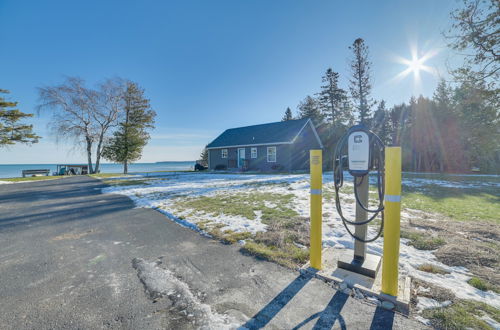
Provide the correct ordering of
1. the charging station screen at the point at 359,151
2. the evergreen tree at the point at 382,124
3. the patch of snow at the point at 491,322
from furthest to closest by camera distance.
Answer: the evergreen tree at the point at 382,124
the charging station screen at the point at 359,151
the patch of snow at the point at 491,322

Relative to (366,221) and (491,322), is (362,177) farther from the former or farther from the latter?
(491,322)

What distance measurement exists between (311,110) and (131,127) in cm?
2643

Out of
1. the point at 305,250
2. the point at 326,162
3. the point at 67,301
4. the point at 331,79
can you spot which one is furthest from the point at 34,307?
the point at 331,79

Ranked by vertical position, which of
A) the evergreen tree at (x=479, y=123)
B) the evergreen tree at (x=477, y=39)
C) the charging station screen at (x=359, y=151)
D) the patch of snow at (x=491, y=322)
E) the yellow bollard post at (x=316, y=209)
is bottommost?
the patch of snow at (x=491, y=322)

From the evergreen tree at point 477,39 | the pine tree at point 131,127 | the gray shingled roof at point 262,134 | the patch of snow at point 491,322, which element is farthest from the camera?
the pine tree at point 131,127

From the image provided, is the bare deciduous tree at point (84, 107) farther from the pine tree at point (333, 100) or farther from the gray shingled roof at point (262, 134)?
the pine tree at point (333, 100)

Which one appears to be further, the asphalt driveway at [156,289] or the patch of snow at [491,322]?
the asphalt driveway at [156,289]

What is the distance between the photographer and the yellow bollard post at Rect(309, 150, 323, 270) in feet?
7.53

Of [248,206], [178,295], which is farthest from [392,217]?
[248,206]

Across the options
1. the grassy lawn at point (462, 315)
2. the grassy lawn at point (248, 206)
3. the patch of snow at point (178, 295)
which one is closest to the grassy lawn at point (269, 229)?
the grassy lawn at point (248, 206)

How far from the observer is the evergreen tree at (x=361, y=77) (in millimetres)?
20234

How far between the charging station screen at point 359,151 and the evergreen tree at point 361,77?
2264cm

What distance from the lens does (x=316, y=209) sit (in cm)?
234

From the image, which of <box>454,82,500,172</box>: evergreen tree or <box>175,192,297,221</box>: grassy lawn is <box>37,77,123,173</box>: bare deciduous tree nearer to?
<box>175,192,297,221</box>: grassy lawn
